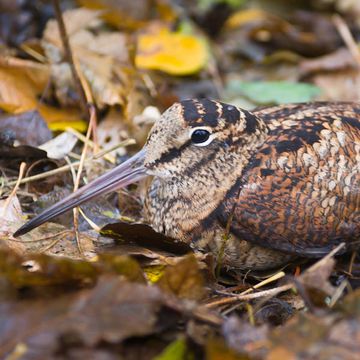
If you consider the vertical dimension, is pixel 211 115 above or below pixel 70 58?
above

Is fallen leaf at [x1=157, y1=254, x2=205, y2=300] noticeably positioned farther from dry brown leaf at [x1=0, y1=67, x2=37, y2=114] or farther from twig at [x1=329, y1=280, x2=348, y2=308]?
dry brown leaf at [x1=0, y1=67, x2=37, y2=114]

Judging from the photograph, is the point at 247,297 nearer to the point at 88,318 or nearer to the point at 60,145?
the point at 88,318

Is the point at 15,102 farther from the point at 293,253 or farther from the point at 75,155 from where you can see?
the point at 293,253

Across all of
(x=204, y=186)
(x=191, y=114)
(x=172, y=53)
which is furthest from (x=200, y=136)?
(x=172, y=53)

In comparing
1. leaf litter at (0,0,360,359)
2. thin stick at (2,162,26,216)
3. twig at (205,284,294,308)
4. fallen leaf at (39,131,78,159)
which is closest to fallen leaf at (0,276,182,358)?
leaf litter at (0,0,360,359)

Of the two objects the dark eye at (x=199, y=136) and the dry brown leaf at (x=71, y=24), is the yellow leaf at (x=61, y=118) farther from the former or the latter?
the dark eye at (x=199, y=136)

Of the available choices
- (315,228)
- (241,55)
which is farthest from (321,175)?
(241,55)

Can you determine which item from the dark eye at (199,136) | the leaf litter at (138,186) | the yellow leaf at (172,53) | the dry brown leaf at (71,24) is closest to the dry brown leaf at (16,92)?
the leaf litter at (138,186)
